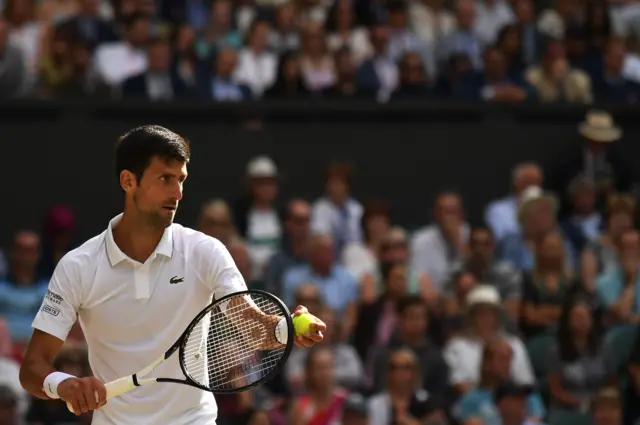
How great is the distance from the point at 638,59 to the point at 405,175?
8.48 feet

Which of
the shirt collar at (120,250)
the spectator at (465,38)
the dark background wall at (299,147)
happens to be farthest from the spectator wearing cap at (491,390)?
the shirt collar at (120,250)

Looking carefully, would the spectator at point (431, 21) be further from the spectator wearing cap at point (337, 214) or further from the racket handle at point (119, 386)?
the racket handle at point (119, 386)

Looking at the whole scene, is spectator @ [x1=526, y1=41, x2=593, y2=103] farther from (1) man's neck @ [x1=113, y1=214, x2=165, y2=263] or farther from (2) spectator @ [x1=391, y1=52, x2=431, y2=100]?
(1) man's neck @ [x1=113, y1=214, x2=165, y2=263]

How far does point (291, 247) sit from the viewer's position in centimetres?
1114

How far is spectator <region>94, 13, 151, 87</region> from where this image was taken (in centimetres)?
1228

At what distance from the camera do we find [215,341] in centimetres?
523

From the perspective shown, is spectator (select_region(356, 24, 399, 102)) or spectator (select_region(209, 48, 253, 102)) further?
spectator (select_region(356, 24, 399, 102))

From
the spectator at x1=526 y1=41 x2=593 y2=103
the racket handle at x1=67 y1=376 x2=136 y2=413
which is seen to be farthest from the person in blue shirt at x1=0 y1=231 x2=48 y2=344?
the racket handle at x1=67 y1=376 x2=136 y2=413

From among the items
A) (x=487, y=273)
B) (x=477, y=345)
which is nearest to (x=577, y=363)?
(x=477, y=345)

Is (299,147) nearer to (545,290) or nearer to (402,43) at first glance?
(402,43)

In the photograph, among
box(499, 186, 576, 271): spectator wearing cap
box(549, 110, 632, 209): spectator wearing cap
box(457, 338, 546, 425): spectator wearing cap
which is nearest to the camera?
box(457, 338, 546, 425): spectator wearing cap

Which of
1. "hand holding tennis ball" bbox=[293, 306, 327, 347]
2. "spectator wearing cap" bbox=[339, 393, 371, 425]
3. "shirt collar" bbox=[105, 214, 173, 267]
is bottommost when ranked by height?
"spectator wearing cap" bbox=[339, 393, 371, 425]

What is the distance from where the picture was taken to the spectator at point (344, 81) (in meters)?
12.5

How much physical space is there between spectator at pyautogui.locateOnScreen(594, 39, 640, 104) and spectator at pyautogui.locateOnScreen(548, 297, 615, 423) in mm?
3471
